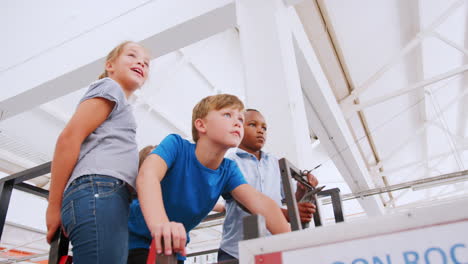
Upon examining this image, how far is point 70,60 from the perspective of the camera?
280 centimetres

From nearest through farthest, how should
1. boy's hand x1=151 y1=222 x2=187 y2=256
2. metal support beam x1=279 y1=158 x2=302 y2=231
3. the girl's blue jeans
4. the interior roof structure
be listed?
boy's hand x1=151 y1=222 x2=187 y2=256 < the girl's blue jeans < metal support beam x1=279 y1=158 x2=302 y2=231 < the interior roof structure

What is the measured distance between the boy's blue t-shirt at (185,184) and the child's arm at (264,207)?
54mm

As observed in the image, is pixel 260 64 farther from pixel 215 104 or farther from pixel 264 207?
pixel 264 207

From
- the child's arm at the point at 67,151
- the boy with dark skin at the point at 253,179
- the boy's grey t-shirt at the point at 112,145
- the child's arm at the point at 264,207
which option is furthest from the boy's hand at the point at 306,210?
the child's arm at the point at 67,151

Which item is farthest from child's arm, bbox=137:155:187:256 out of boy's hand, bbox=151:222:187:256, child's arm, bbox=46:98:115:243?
child's arm, bbox=46:98:115:243

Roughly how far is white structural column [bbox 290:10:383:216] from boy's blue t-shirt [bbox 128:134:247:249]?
1609 mm

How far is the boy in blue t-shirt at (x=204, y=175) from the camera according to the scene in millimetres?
870

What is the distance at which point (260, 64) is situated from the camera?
6.03 ft

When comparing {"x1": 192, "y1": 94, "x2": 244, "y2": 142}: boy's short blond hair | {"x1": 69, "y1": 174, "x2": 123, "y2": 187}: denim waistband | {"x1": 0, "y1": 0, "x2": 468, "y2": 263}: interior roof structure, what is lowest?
{"x1": 69, "y1": 174, "x2": 123, "y2": 187}: denim waistband

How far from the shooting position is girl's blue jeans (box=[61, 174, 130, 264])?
67 cm

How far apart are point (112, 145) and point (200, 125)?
25 cm

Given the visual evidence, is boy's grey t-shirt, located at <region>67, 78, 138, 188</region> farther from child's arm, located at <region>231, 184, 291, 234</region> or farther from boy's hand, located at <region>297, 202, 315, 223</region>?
boy's hand, located at <region>297, 202, 315, 223</region>

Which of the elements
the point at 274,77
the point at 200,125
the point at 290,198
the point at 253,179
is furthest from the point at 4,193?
the point at 274,77

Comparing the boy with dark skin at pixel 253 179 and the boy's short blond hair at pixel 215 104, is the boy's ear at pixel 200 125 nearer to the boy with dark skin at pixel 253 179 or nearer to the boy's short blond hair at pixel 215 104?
the boy's short blond hair at pixel 215 104
